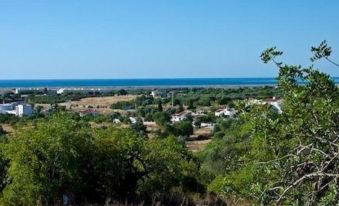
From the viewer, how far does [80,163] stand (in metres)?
15.4

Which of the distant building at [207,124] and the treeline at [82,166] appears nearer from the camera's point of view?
the treeline at [82,166]

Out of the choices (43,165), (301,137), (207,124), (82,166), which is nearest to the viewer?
(301,137)

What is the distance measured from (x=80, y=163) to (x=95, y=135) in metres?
1.20

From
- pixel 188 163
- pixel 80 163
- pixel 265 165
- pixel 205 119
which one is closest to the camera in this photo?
pixel 265 165

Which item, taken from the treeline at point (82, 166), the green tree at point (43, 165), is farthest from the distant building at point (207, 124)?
the green tree at point (43, 165)

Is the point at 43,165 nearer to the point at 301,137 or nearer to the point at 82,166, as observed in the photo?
the point at 82,166

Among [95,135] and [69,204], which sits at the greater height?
[95,135]

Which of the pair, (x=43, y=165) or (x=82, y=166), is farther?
(x=82, y=166)

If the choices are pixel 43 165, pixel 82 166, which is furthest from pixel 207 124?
pixel 43 165

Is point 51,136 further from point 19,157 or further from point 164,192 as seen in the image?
point 164,192

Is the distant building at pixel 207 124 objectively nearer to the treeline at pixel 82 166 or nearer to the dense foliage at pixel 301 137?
the treeline at pixel 82 166

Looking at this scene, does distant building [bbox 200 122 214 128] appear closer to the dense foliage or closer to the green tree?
the green tree

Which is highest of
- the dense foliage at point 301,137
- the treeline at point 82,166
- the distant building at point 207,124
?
the dense foliage at point 301,137

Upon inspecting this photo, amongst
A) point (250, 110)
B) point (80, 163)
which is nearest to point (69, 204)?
point (80, 163)
